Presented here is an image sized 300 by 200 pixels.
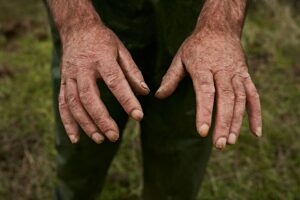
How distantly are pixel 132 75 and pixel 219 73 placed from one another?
162mm

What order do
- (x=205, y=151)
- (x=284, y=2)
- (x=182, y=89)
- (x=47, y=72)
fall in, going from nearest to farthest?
(x=182, y=89)
(x=205, y=151)
(x=47, y=72)
(x=284, y=2)

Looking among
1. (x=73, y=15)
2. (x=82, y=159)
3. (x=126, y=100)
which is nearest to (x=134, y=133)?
(x=82, y=159)

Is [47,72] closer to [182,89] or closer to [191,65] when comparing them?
[182,89]

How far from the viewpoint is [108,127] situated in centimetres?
88

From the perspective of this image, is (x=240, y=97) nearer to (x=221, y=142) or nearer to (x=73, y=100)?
(x=221, y=142)

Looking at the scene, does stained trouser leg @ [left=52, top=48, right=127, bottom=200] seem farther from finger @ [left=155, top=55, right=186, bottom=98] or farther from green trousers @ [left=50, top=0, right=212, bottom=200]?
finger @ [left=155, top=55, right=186, bottom=98]

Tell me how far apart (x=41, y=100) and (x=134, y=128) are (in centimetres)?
48

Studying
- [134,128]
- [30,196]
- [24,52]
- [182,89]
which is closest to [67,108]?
[182,89]

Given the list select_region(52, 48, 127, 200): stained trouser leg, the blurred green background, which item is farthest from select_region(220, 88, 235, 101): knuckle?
the blurred green background

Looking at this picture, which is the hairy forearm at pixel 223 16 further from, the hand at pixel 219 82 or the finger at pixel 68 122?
the finger at pixel 68 122

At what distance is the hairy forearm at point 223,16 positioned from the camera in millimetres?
Result: 999

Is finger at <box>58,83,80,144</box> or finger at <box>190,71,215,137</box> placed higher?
finger at <box>190,71,215,137</box>

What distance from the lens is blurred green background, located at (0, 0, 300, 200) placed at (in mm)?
1937

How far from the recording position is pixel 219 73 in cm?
92
